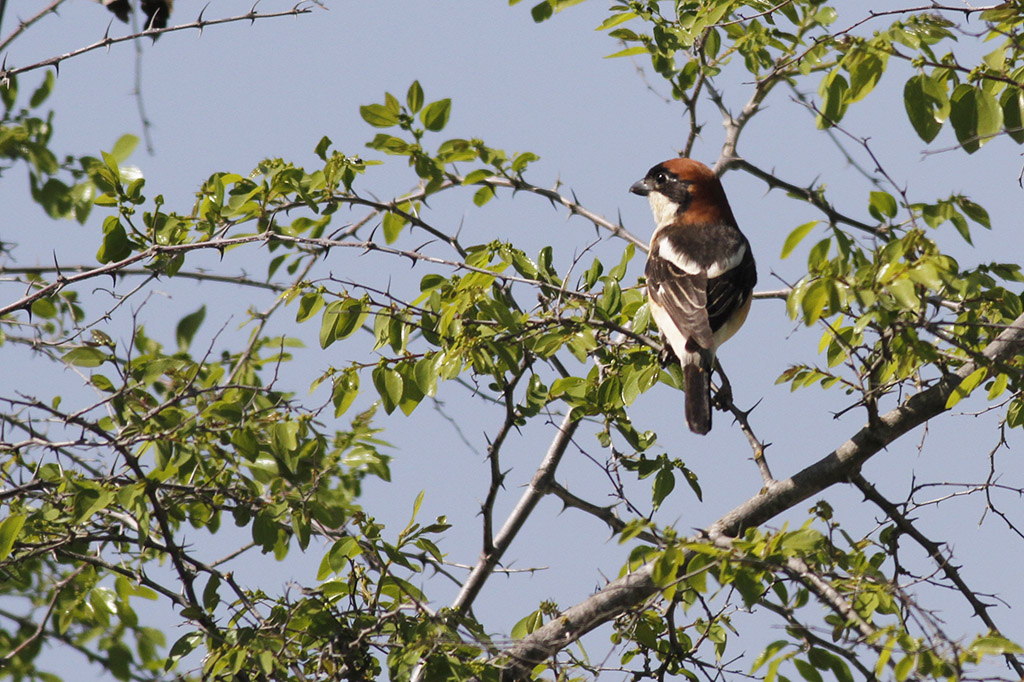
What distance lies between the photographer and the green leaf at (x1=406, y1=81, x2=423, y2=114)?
3656mm

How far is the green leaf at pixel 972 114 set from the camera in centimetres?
300

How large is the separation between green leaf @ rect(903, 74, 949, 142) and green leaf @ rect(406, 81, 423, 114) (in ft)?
5.42

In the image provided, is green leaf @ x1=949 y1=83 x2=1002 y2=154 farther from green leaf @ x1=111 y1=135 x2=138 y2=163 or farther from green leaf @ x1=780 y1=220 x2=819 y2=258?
green leaf @ x1=111 y1=135 x2=138 y2=163

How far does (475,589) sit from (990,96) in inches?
98.0

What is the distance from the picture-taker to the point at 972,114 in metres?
3.03

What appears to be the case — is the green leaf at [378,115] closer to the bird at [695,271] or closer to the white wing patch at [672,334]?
the bird at [695,271]

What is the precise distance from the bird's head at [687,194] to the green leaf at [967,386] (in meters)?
2.78

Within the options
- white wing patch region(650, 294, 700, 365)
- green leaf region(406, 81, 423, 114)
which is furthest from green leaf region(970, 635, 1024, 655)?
green leaf region(406, 81, 423, 114)

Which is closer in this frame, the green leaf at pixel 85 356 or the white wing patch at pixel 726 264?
the green leaf at pixel 85 356

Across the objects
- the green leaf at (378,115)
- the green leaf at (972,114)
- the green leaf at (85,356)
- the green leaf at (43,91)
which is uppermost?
the green leaf at (43,91)

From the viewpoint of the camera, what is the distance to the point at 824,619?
289cm

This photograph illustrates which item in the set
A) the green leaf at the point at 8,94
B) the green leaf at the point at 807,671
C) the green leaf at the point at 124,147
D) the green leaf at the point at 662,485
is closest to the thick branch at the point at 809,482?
the green leaf at the point at 662,485

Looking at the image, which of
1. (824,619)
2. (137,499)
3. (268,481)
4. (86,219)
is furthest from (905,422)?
(86,219)

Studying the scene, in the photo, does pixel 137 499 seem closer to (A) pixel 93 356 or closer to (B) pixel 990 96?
(A) pixel 93 356
